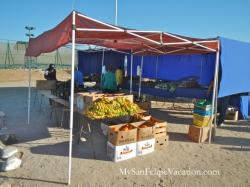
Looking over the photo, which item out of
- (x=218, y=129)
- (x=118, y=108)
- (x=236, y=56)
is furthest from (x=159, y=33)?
(x=218, y=129)

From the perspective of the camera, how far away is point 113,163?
4934 millimetres

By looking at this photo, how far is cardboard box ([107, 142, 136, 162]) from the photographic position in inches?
196

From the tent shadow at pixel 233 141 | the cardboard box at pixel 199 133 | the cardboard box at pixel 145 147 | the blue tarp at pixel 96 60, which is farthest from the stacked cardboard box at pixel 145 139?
the blue tarp at pixel 96 60

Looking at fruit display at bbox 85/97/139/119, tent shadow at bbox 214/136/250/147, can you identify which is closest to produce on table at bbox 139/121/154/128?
fruit display at bbox 85/97/139/119

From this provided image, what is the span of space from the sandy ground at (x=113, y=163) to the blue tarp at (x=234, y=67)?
134 centimetres

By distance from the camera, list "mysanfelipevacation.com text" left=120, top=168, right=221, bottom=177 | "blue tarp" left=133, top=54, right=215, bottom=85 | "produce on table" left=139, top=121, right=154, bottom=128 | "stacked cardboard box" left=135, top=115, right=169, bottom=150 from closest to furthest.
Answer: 1. "mysanfelipevacation.com text" left=120, top=168, right=221, bottom=177
2. "produce on table" left=139, top=121, right=154, bottom=128
3. "stacked cardboard box" left=135, top=115, right=169, bottom=150
4. "blue tarp" left=133, top=54, right=215, bottom=85

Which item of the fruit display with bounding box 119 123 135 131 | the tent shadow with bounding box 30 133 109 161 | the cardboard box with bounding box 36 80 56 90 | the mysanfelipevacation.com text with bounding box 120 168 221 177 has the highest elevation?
the cardboard box with bounding box 36 80 56 90

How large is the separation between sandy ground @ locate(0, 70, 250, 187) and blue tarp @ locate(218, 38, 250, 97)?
4.40 ft

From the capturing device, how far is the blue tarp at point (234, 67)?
7016mm

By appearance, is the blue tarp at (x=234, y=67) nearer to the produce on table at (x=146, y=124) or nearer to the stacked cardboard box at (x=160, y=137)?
the stacked cardboard box at (x=160, y=137)

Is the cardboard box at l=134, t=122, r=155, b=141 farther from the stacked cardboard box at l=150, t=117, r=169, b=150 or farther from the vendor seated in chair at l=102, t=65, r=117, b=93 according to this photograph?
the vendor seated in chair at l=102, t=65, r=117, b=93

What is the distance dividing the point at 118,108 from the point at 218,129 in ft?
12.0

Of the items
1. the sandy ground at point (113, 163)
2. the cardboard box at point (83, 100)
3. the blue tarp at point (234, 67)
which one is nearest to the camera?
the sandy ground at point (113, 163)

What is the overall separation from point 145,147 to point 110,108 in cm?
117
